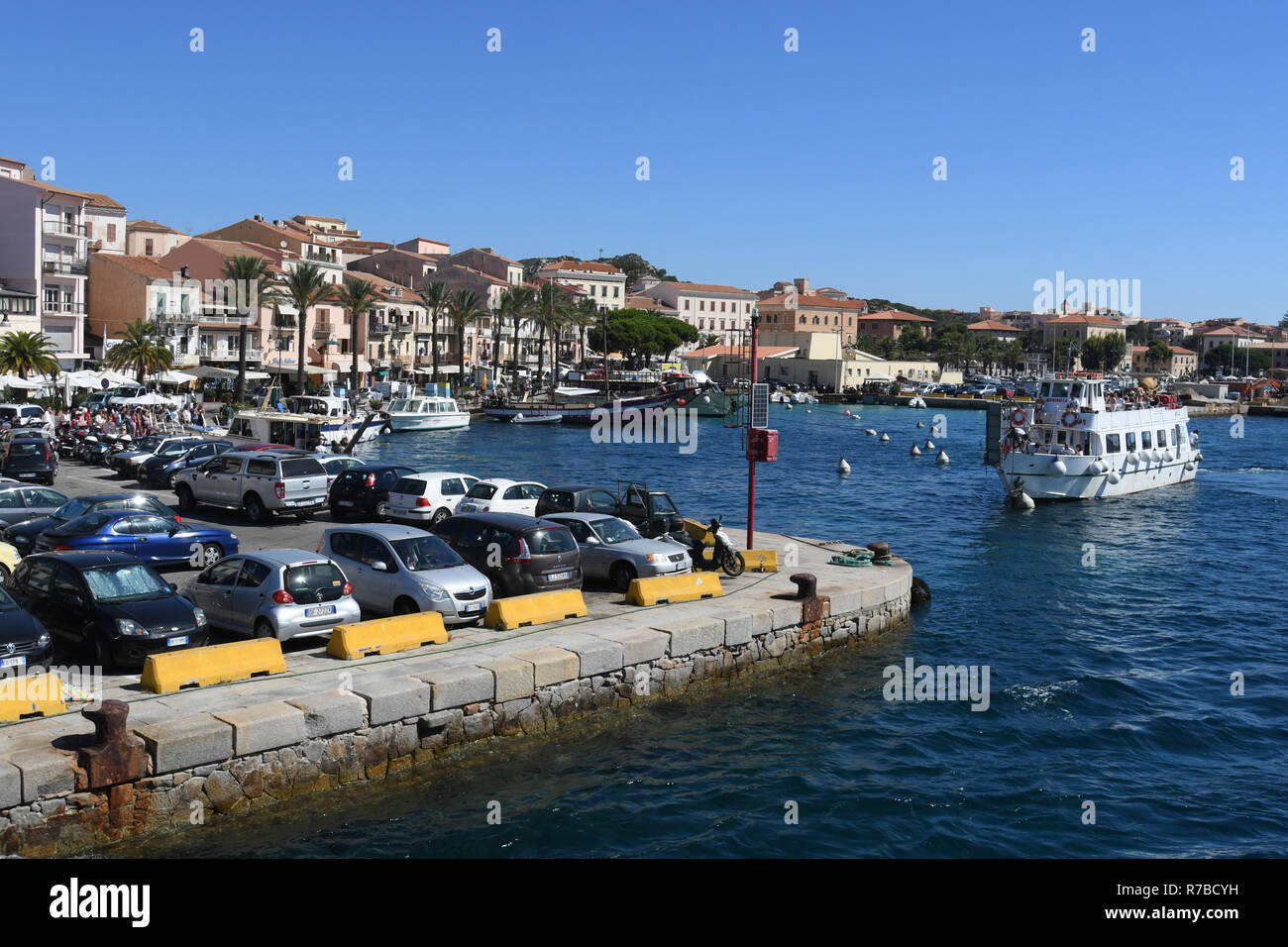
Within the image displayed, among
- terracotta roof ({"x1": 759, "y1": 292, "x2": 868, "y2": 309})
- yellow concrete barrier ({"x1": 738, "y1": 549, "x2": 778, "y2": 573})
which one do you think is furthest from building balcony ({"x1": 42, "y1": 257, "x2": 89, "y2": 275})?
terracotta roof ({"x1": 759, "y1": 292, "x2": 868, "y2": 309})

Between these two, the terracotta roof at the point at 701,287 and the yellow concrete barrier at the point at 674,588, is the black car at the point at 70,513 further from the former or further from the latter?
the terracotta roof at the point at 701,287

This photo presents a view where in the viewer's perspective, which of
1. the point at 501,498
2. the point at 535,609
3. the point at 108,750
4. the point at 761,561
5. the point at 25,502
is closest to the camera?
the point at 108,750

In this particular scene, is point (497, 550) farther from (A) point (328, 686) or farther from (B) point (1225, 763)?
(B) point (1225, 763)

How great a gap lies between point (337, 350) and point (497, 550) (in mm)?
78573

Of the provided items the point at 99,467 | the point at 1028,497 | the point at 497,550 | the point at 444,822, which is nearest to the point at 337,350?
the point at 99,467

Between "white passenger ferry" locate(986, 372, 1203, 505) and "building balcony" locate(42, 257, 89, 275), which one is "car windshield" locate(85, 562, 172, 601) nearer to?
"white passenger ferry" locate(986, 372, 1203, 505)

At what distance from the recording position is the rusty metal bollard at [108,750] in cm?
1132

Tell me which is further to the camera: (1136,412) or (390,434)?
(390,434)

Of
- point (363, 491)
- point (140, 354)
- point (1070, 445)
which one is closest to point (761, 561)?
point (363, 491)

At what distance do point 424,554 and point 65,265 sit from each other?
172 ft

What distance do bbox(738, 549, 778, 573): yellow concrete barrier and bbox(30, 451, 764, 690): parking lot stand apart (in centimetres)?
32

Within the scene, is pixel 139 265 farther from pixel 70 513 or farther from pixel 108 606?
pixel 108 606

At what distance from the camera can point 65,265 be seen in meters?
60.6
